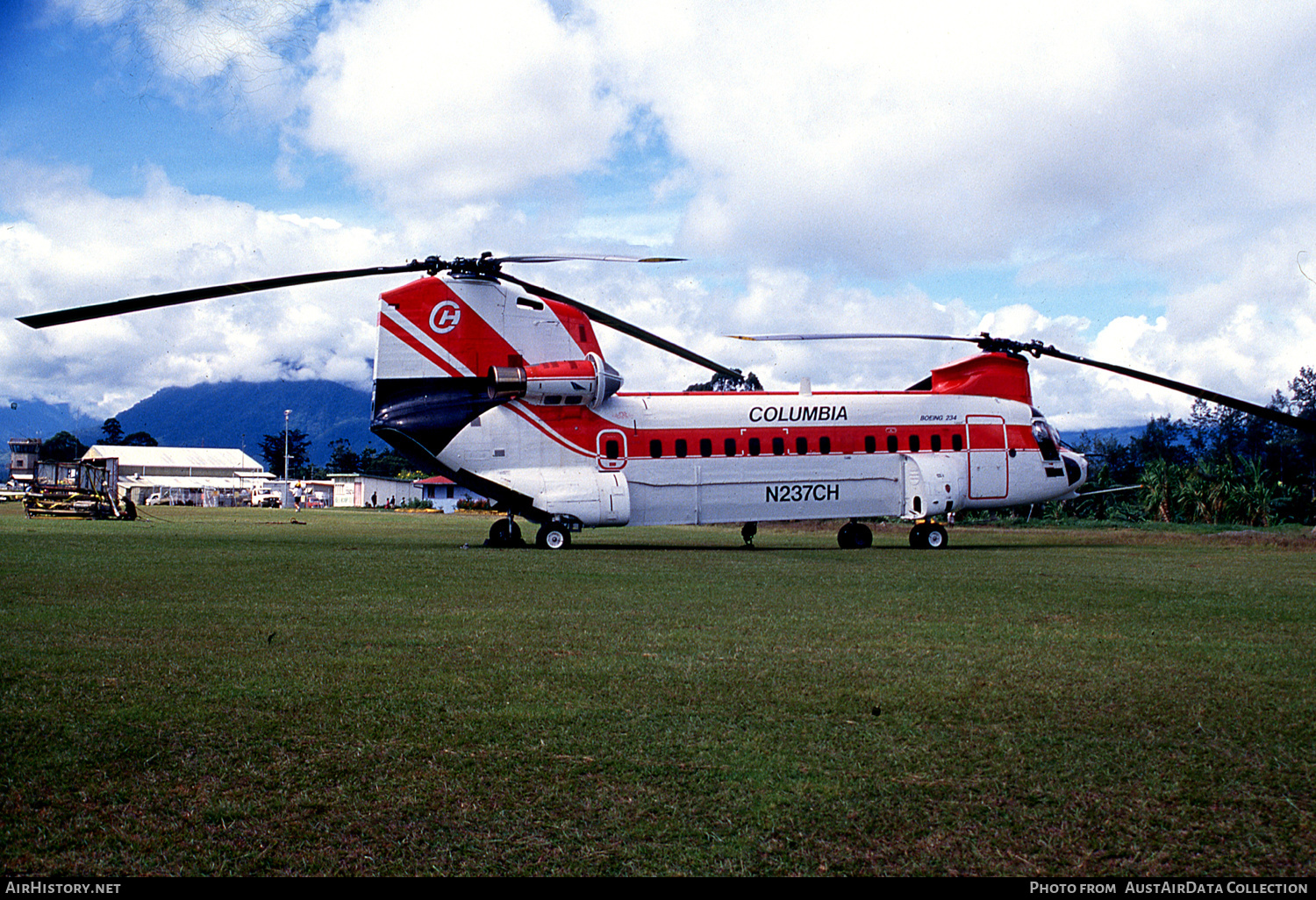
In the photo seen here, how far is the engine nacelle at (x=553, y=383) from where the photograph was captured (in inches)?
883

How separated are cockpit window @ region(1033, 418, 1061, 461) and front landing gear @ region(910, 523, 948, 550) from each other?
390 centimetres

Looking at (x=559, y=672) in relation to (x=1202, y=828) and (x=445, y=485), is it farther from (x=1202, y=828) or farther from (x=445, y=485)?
(x=445, y=485)

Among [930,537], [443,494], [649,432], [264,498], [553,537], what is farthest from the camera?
[264,498]

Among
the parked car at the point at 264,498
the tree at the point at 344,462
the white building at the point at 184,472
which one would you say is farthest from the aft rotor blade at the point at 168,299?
the tree at the point at 344,462

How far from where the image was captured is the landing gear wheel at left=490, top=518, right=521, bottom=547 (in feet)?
76.4

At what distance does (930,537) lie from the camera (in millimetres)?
24734

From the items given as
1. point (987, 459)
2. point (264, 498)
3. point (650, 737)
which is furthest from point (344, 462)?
point (650, 737)

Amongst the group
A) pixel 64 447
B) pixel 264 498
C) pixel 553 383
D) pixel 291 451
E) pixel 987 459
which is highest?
pixel 64 447

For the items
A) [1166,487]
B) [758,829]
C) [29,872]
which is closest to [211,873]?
[29,872]

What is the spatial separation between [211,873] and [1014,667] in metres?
5.69

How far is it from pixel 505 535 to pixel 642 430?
4187mm

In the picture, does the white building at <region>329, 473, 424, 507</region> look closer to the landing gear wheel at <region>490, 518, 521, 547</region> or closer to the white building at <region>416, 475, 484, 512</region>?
the white building at <region>416, 475, 484, 512</region>

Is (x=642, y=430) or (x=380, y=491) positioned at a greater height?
(x=642, y=430)

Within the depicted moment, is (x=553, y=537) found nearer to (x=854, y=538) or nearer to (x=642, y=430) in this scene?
(x=642, y=430)
